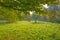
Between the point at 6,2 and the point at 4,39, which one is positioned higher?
the point at 6,2

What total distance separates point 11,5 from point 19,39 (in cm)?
655

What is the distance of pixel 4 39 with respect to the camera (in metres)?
11.9

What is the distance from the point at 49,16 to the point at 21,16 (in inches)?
47.2

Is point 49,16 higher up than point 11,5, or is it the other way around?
point 11,5

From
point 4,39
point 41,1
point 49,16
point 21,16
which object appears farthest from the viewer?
point 4,39

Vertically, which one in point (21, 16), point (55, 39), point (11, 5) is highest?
point (11, 5)

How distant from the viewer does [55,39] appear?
13.1 meters

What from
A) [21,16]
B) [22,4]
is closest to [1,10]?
[21,16]

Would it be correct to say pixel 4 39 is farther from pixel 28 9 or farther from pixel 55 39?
pixel 28 9

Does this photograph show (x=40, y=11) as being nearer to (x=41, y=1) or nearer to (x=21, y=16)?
(x=41, y=1)

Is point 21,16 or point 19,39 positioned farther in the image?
point 19,39

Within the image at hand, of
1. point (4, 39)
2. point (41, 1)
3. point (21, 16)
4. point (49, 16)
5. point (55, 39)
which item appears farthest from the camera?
point (55, 39)

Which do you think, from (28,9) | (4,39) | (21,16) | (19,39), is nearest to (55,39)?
(19,39)

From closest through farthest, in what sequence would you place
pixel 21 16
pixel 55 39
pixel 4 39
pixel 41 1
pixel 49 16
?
pixel 41 1 → pixel 49 16 → pixel 21 16 → pixel 4 39 → pixel 55 39
